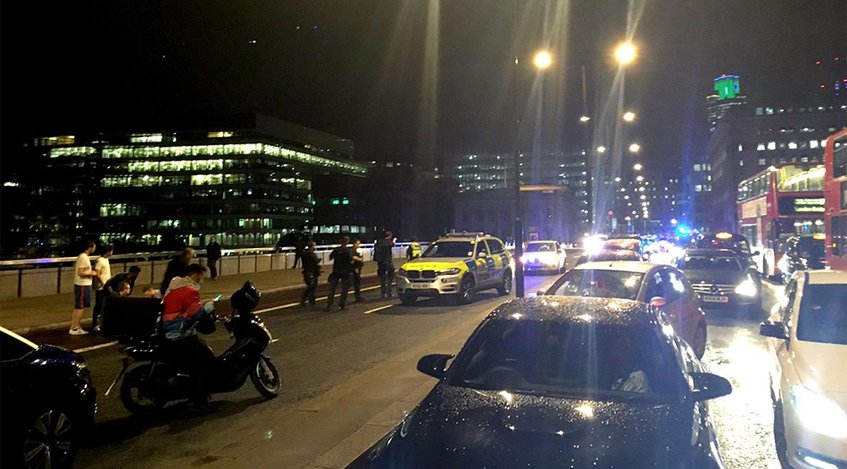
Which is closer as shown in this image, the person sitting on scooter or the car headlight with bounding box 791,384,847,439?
the car headlight with bounding box 791,384,847,439

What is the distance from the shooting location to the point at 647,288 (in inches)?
338

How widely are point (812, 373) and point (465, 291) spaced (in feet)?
43.0

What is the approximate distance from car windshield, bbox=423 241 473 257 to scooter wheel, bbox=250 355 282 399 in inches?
448

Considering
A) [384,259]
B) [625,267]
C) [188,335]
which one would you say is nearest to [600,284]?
[625,267]

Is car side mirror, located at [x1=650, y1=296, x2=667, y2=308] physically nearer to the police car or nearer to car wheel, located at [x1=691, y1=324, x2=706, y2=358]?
car wheel, located at [x1=691, y1=324, x2=706, y2=358]

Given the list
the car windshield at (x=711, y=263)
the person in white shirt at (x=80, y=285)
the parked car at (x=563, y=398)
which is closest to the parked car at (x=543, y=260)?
the car windshield at (x=711, y=263)

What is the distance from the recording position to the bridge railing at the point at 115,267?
1845 centimetres

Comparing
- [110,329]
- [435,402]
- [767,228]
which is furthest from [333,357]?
[767,228]

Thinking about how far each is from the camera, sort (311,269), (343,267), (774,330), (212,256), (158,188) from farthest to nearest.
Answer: (158,188)
(212,256)
(311,269)
(343,267)
(774,330)

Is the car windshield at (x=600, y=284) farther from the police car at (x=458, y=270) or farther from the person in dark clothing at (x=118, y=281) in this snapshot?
the person in dark clothing at (x=118, y=281)

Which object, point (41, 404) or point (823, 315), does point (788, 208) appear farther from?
point (41, 404)

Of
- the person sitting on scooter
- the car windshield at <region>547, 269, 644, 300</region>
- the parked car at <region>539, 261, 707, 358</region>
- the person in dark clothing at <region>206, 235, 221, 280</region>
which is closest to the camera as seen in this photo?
the person sitting on scooter

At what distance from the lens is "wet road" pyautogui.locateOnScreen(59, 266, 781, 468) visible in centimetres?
545

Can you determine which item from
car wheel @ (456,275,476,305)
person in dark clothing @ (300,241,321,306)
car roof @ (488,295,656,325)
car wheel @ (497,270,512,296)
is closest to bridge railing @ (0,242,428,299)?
person in dark clothing @ (300,241,321,306)
